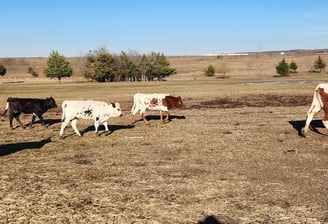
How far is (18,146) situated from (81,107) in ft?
9.81

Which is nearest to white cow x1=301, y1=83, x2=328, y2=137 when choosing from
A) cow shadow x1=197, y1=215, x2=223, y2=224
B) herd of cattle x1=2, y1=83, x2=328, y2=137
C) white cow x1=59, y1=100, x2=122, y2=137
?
herd of cattle x1=2, y1=83, x2=328, y2=137

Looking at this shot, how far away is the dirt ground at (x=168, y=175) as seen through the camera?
692 cm

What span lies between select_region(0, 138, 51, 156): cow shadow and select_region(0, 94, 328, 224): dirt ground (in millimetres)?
35

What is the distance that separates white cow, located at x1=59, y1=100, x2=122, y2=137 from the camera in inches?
590

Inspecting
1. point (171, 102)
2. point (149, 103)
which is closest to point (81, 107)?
point (149, 103)

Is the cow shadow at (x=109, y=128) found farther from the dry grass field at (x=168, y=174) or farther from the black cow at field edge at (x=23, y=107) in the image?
the black cow at field edge at (x=23, y=107)

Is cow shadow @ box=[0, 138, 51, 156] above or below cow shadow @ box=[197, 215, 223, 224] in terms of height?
above

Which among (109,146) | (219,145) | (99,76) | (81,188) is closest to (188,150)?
(219,145)

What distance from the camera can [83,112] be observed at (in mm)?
15125

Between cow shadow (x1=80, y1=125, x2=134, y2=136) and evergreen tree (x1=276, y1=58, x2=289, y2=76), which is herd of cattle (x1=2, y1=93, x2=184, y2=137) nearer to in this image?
cow shadow (x1=80, y1=125, x2=134, y2=136)

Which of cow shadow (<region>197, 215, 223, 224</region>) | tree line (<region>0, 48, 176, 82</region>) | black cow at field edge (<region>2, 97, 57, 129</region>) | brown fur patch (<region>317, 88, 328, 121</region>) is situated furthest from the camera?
tree line (<region>0, 48, 176, 82</region>)

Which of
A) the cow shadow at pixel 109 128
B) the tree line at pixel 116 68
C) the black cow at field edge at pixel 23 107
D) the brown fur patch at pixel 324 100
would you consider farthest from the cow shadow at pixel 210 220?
the tree line at pixel 116 68

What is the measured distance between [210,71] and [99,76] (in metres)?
28.8

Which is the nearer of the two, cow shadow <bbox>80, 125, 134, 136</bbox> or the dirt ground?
the dirt ground
